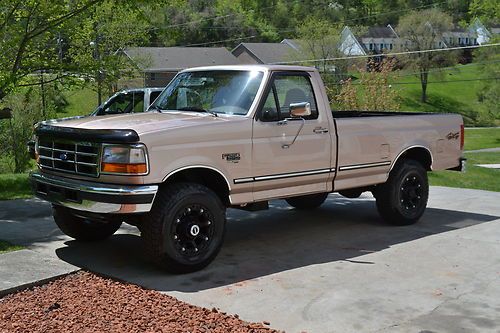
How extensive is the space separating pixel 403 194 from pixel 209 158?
338 centimetres

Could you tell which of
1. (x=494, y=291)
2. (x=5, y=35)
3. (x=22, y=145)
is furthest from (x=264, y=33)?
(x=494, y=291)

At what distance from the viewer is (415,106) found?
2985 inches

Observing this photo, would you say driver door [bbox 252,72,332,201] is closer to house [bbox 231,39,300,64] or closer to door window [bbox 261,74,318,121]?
door window [bbox 261,74,318,121]

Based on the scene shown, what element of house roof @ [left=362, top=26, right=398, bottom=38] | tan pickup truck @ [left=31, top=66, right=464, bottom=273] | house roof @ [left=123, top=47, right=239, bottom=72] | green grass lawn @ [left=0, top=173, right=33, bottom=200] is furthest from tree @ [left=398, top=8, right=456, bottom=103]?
tan pickup truck @ [left=31, top=66, right=464, bottom=273]

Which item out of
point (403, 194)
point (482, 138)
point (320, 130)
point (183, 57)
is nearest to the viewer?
point (320, 130)

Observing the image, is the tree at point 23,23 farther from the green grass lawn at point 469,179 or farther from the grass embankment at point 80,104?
the grass embankment at point 80,104

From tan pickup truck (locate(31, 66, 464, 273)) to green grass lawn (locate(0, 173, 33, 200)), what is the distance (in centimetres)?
402

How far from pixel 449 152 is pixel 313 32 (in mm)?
60555

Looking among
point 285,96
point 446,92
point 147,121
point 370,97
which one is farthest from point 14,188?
point 446,92

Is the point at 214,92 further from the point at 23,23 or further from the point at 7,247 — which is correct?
the point at 23,23

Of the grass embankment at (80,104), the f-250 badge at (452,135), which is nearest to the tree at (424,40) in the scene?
A: the grass embankment at (80,104)

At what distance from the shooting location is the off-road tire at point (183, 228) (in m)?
6.18

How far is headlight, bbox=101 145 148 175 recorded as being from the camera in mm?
5961

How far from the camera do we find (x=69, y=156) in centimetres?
651
